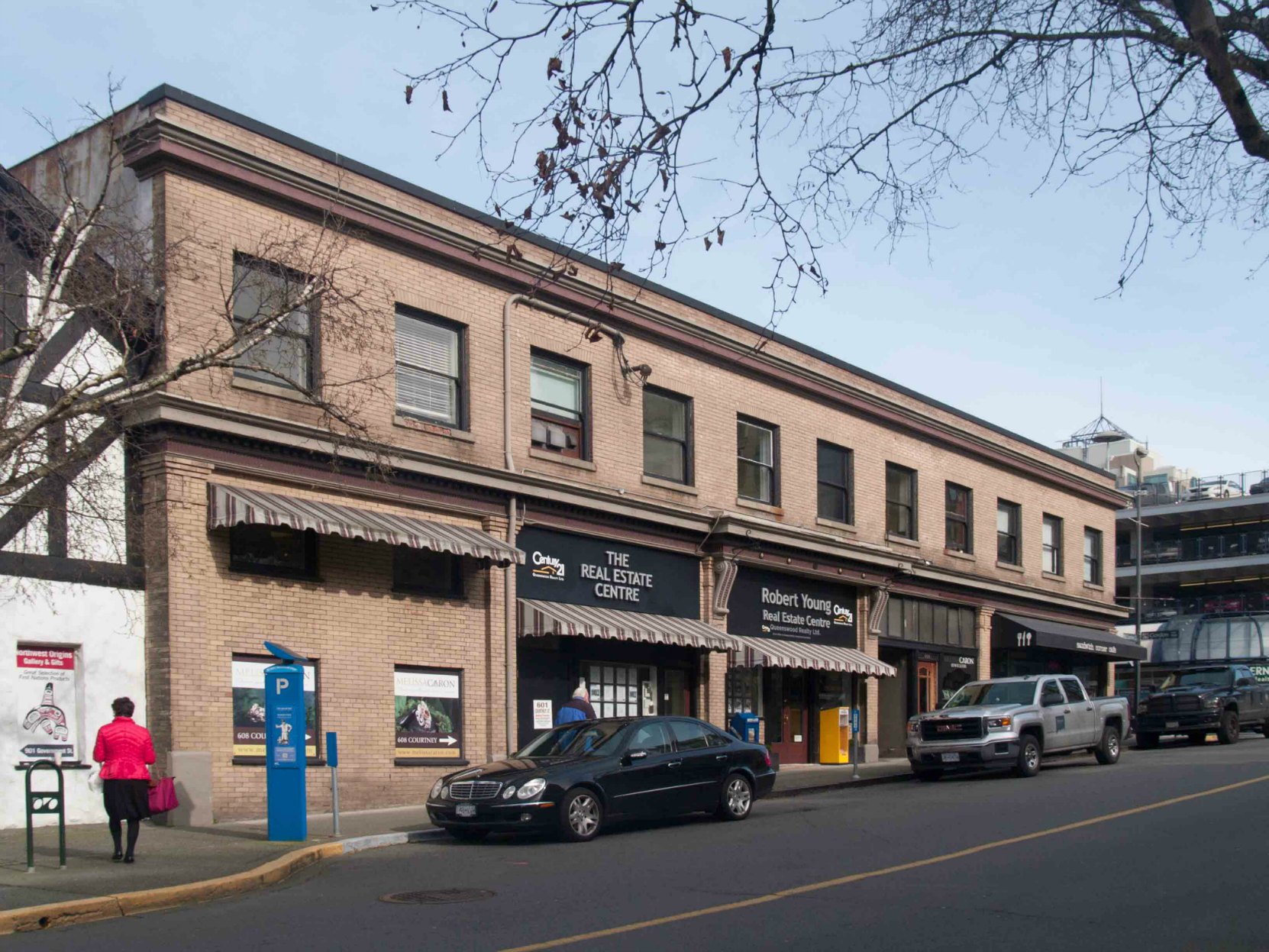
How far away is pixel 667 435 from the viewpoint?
24984mm

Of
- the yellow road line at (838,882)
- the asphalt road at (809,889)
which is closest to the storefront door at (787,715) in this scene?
the asphalt road at (809,889)

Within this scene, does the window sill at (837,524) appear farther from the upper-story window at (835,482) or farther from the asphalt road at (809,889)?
the asphalt road at (809,889)

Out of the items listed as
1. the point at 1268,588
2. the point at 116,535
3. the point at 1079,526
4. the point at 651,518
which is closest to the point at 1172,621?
the point at 1079,526

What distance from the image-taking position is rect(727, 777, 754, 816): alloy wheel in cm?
1717

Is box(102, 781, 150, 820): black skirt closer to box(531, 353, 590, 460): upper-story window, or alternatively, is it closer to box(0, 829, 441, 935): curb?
box(0, 829, 441, 935): curb

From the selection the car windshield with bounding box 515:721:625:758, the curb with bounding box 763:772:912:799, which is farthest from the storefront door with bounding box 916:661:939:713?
the car windshield with bounding box 515:721:625:758

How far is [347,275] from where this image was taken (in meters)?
18.9

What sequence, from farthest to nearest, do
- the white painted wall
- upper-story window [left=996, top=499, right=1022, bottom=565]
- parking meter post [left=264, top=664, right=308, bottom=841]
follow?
upper-story window [left=996, top=499, right=1022, bottom=565] < the white painted wall < parking meter post [left=264, top=664, right=308, bottom=841]

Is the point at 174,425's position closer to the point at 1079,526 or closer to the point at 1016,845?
the point at 1016,845

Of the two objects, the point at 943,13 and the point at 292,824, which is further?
the point at 292,824

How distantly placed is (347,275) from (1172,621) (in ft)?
109

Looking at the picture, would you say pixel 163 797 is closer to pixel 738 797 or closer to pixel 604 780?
pixel 604 780

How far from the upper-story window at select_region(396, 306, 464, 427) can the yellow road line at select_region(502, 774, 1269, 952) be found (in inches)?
410

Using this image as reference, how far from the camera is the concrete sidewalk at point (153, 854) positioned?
36.9 feet
